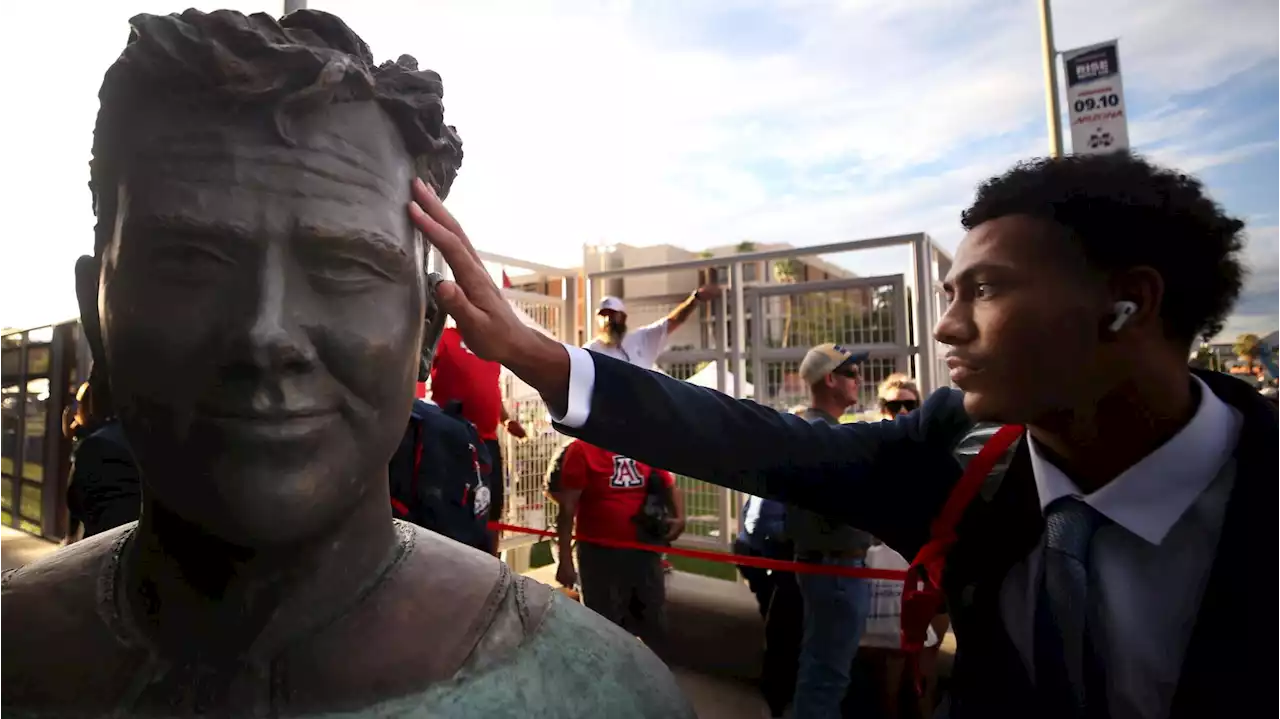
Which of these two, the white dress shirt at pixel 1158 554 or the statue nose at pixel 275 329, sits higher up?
the statue nose at pixel 275 329

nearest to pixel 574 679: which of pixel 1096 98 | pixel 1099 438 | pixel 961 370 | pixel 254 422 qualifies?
pixel 254 422

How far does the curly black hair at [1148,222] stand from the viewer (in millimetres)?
1396

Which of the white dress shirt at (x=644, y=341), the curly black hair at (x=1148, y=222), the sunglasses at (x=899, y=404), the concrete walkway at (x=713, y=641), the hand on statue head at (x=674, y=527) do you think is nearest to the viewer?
the curly black hair at (x=1148, y=222)

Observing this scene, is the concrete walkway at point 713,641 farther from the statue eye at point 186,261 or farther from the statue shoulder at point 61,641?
the statue eye at point 186,261

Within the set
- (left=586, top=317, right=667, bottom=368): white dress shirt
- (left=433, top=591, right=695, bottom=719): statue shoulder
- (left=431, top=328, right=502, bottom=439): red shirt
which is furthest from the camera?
(left=586, top=317, right=667, bottom=368): white dress shirt

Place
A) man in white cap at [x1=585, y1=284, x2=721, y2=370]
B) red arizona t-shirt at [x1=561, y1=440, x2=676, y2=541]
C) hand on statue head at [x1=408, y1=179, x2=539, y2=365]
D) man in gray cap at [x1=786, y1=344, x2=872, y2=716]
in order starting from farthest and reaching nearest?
man in white cap at [x1=585, y1=284, x2=721, y2=370]
red arizona t-shirt at [x1=561, y1=440, x2=676, y2=541]
man in gray cap at [x1=786, y1=344, x2=872, y2=716]
hand on statue head at [x1=408, y1=179, x2=539, y2=365]

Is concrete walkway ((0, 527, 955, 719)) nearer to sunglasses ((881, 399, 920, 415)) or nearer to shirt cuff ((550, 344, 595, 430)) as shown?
sunglasses ((881, 399, 920, 415))

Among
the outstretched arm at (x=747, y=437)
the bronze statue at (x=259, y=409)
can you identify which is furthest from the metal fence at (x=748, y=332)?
the bronze statue at (x=259, y=409)

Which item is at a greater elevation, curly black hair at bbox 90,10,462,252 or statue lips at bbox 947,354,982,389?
curly black hair at bbox 90,10,462,252

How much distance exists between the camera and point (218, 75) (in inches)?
39.4

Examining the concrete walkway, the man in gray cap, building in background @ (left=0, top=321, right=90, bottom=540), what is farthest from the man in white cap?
building in background @ (left=0, top=321, right=90, bottom=540)

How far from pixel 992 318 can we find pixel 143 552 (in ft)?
4.85

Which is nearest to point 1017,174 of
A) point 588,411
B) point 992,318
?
point 992,318

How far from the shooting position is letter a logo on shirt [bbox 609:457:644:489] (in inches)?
150
